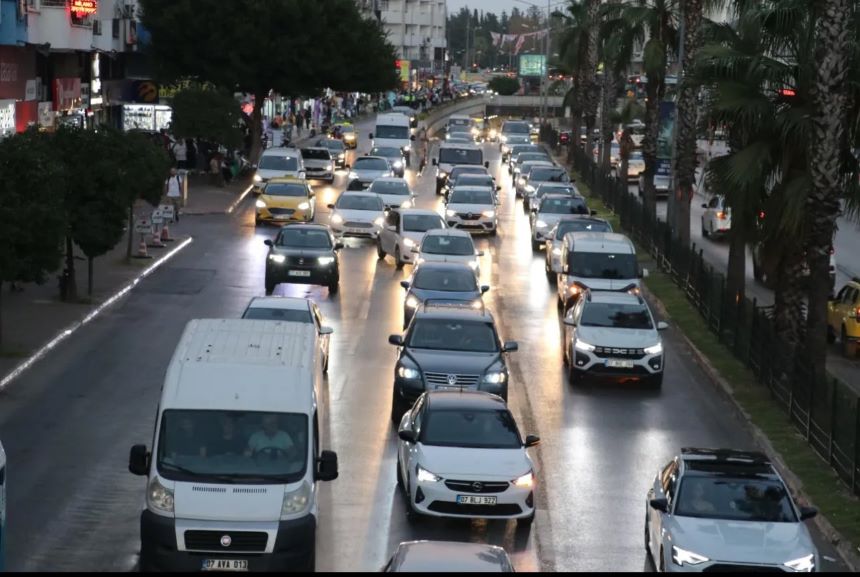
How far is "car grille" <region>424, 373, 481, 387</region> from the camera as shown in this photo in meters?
23.3

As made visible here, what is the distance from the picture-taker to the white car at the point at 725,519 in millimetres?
15055

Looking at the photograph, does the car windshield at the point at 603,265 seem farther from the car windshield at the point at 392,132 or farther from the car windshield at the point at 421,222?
the car windshield at the point at 392,132

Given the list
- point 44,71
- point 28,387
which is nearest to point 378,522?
point 28,387

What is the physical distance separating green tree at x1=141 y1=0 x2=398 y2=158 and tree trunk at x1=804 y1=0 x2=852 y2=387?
48863 mm

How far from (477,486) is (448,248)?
20.5m

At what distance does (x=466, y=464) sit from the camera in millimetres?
17969

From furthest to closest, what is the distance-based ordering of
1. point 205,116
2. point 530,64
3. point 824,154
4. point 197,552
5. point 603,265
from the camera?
point 530,64 → point 205,116 → point 603,265 → point 824,154 → point 197,552

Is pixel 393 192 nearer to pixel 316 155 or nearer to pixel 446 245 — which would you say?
pixel 316 155

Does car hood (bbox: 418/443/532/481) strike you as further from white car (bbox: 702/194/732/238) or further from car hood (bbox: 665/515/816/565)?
white car (bbox: 702/194/732/238)

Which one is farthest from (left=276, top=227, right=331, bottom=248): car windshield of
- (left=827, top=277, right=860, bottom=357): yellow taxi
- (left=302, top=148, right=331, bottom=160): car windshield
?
(left=302, top=148, right=331, bottom=160): car windshield

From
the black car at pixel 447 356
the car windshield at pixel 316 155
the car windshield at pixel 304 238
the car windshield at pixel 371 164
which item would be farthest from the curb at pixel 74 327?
the car windshield at pixel 316 155

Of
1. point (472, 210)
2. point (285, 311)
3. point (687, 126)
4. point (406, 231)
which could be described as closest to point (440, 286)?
point (285, 311)

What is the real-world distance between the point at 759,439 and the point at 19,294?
19.0 m

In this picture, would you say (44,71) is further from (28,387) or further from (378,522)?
(378,522)
